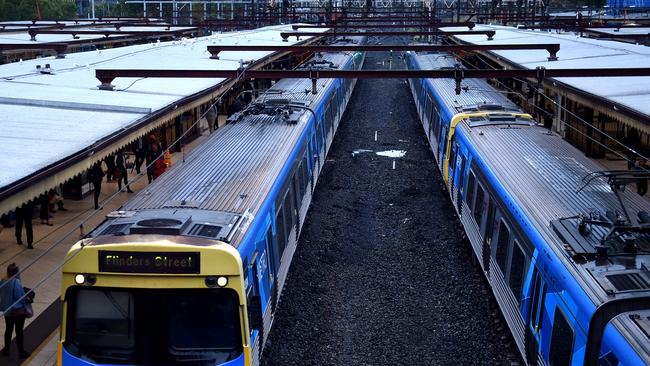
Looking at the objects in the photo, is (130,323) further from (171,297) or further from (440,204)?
(440,204)

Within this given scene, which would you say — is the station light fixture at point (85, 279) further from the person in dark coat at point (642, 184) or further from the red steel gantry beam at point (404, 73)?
the red steel gantry beam at point (404, 73)

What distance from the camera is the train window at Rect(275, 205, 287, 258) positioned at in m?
10.9

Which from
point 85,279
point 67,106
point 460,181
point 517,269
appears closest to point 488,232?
point 517,269

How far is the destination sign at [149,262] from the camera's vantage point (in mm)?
7277

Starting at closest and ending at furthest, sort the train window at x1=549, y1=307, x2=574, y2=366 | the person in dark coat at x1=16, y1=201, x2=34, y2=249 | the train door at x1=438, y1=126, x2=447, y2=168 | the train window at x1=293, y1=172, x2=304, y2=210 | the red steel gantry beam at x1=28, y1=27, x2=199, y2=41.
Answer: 1. the train window at x1=549, y1=307, x2=574, y2=366
2. the train window at x1=293, y1=172, x2=304, y2=210
3. the person in dark coat at x1=16, y1=201, x2=34, y2=249
4. the train door at x1=438, y1=126, x2=447, y2=168
5. the red steel gantry beam at x1=28, y1=27, x2=199, y2=41

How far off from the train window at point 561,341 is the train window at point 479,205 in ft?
15.6

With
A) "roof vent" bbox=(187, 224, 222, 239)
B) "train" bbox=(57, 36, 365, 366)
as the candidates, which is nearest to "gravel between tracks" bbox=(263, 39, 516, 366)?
"train" bbox=(57, 36, 365, 366)

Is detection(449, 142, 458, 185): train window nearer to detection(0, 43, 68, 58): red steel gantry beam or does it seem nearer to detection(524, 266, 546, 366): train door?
detection(524, 266, 546, 366): train door

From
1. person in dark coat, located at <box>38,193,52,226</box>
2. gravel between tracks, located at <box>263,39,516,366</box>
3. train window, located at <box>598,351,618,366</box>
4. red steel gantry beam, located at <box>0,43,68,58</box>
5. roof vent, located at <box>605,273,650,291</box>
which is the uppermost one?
red steel gantry beam, located at <box>0,43,68,58</box>

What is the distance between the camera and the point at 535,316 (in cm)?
853

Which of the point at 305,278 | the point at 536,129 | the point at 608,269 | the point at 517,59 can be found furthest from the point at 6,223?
the point at 517,59

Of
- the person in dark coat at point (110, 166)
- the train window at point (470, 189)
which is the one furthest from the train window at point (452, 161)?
the person in dark coat at point (110, 166)

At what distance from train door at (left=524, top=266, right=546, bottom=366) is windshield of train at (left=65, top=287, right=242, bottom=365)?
10.4 ft

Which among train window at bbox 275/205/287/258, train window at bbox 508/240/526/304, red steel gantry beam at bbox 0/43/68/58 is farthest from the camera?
red steel gantry beam at bbox 0/43/68/58
